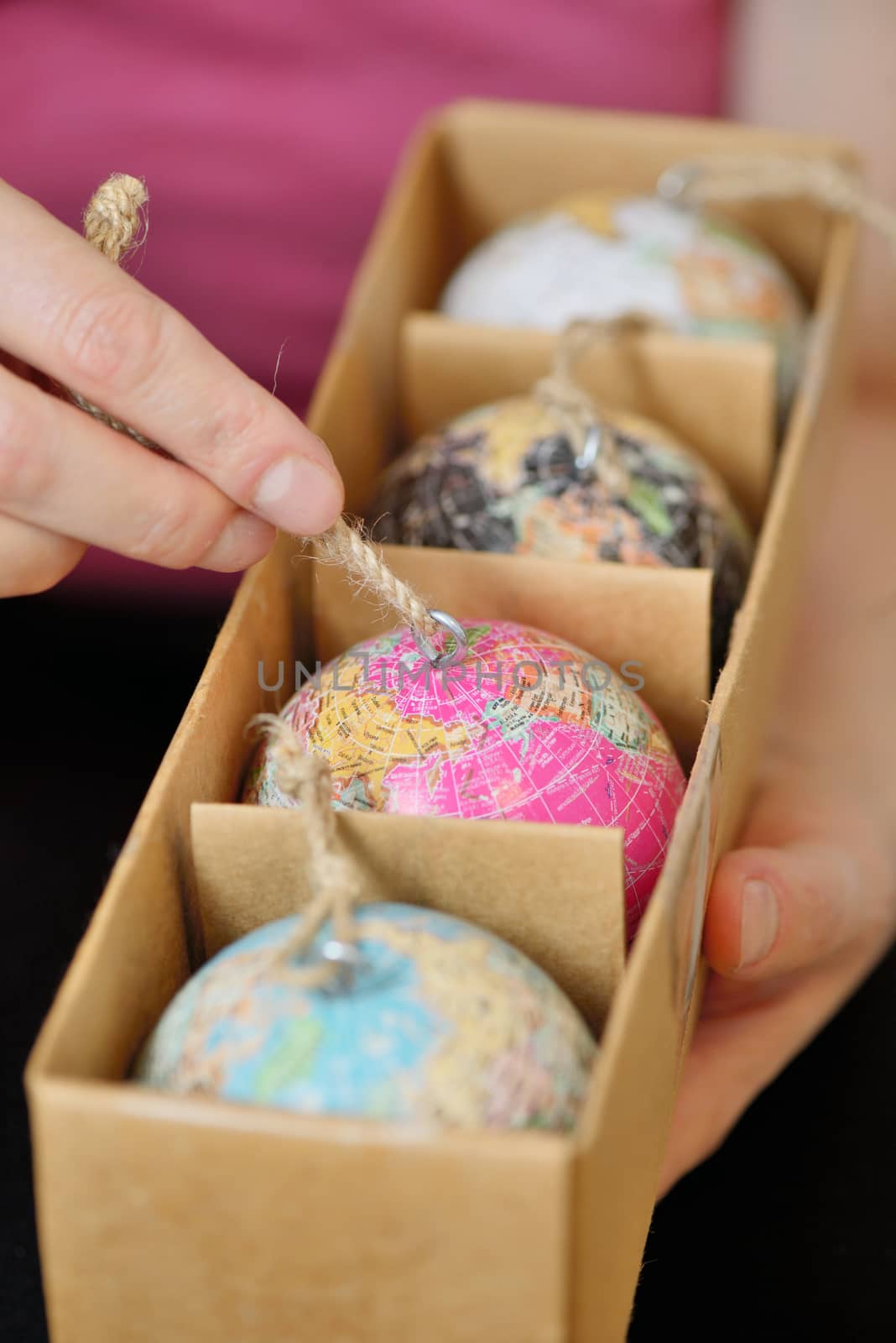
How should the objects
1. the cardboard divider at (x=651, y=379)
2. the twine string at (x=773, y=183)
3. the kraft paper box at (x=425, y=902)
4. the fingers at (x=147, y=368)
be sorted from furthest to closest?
the twine string at (x=773, y=183) < the cardboard divider at (x=651, y=379) < the fingers at (x=147, y=368) < the kraft paper box at (x=425, y=902)

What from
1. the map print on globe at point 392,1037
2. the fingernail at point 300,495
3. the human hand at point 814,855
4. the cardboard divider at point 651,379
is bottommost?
the human hand at point 814,855

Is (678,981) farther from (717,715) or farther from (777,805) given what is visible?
(777,805)

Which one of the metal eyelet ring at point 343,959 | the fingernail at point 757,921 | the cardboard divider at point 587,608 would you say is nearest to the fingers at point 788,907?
the fingernail at point 757,921

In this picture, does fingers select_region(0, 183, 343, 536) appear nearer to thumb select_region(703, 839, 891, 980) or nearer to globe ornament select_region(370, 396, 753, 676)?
globe ornament select_region(370, 396, 753, 676)

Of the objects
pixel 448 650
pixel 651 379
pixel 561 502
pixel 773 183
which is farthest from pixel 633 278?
pixel 448 650

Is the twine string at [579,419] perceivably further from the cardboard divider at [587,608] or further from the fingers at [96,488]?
the fingers at [96,488]

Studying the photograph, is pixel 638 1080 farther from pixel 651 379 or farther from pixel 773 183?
pixel 773 183

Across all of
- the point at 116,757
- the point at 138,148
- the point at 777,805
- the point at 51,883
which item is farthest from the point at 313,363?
the point at 777,805
